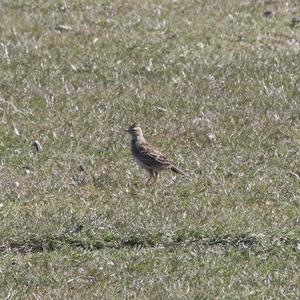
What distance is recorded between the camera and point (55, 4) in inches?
754

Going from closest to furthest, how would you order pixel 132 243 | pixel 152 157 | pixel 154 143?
pixel 132 243, pixel 152 157, pixel 154 143

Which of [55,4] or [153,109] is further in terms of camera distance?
[55,4]

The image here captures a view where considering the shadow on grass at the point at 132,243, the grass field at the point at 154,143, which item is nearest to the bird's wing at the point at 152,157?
the grass field at the point at 154,143

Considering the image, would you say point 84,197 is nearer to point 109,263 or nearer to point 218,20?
point 109,263

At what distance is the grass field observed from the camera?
9.99 meters

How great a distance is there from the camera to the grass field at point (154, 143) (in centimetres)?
999

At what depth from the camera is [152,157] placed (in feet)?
→ 40.4

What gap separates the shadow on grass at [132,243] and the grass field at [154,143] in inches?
0.5

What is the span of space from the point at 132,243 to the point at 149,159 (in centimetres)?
181

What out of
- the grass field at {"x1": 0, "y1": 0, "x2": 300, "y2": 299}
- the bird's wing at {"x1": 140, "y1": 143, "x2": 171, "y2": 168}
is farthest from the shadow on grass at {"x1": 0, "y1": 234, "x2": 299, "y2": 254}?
the bird's wing at {"x1": 140, "y1": 143, "x2": 171, "y2": 168}

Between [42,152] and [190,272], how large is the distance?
3712mm

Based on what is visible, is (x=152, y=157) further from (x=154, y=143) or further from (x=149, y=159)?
(x=154, y=143)

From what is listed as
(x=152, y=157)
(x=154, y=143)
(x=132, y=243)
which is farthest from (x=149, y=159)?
(x=132, y=243)

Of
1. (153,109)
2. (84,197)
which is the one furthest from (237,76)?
(84,197)
